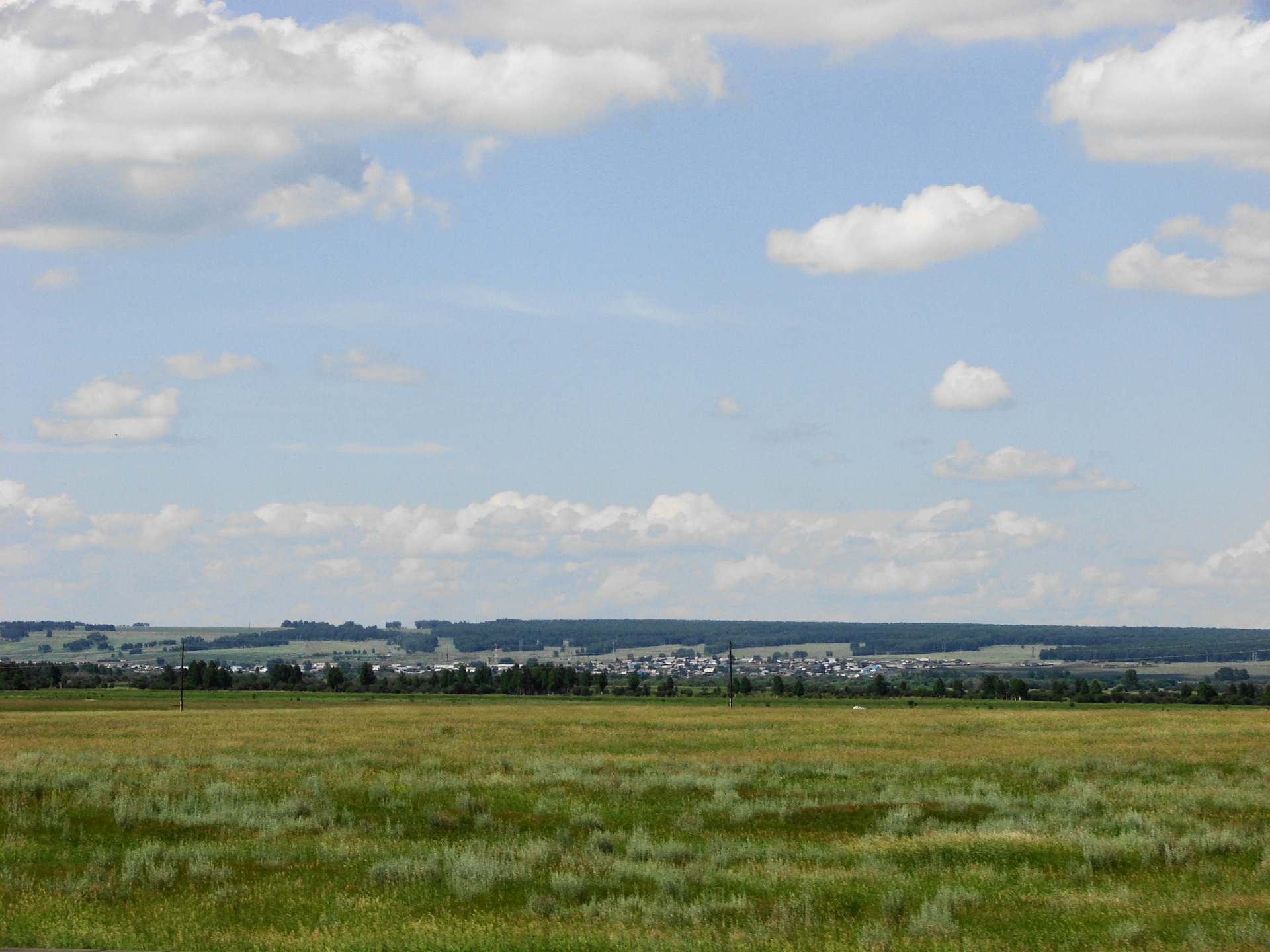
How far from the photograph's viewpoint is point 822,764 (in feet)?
124

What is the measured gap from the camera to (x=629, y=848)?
21.5 m

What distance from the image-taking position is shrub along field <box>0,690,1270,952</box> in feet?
52.0

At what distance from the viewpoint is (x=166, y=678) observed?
191 metres

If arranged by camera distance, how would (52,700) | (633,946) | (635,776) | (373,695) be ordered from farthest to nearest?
(373,695), (52,700), (635,776), (633,946)

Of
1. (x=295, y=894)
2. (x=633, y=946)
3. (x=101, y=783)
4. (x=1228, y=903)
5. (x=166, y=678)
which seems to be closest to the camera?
(x=633, y=946)

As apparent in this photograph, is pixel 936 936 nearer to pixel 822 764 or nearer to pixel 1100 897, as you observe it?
pixel 1100 897

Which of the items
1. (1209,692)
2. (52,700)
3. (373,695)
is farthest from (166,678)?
(1209,692)

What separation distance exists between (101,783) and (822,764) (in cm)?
2110

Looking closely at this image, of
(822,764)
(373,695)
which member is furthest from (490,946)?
(373,695)

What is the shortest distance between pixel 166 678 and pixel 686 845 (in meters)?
188

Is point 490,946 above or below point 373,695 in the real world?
above

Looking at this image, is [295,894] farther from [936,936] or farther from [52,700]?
[52,700]

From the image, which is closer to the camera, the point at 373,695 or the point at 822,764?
the point at 822,764

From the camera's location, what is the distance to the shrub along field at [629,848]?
52.0 feet
